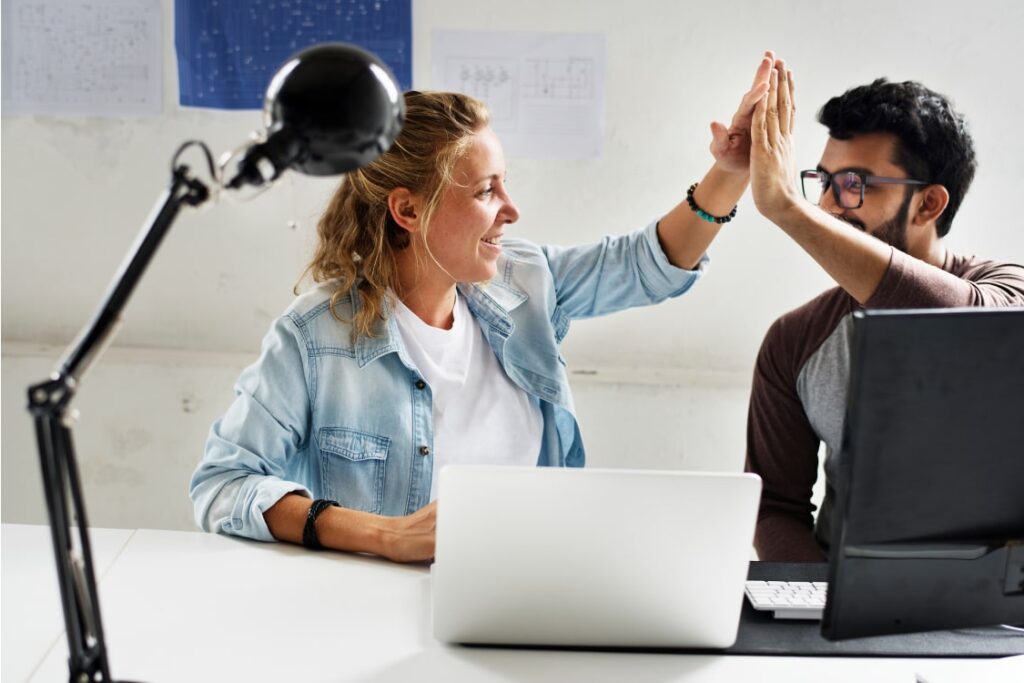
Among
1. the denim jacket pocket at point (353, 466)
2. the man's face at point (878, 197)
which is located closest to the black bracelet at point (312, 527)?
the denim jacket pocket at point (353, 466)

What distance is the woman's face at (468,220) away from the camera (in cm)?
168

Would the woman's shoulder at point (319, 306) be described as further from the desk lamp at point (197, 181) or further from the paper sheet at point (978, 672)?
the paper sheet at point (978, 672)

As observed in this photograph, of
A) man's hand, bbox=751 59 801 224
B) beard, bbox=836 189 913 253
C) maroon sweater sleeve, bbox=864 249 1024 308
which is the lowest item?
maroon sweater sleeve, bbox=864 249 1024 308

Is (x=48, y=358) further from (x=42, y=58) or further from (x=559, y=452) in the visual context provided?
(x=559, y=452)

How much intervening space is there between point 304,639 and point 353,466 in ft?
1.64

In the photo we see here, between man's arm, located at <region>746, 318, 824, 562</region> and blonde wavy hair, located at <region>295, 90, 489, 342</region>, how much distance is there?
0.71 m

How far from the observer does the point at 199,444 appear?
8.43 ft

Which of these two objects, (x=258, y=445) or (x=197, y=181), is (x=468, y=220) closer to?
(x=258, y=445)

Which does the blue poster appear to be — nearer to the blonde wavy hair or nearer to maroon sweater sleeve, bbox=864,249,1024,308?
the blonde wavy hair

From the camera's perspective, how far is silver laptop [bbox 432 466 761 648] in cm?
101

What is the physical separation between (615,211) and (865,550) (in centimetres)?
165

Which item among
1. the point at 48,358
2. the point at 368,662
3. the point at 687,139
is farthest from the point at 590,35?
the point at 368,662

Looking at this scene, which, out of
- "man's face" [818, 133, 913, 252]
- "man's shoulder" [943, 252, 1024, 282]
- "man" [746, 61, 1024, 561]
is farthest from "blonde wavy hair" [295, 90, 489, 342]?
"man's shoulder" [943, 252, 1024, 282]

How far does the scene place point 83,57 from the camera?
95.3 inches
